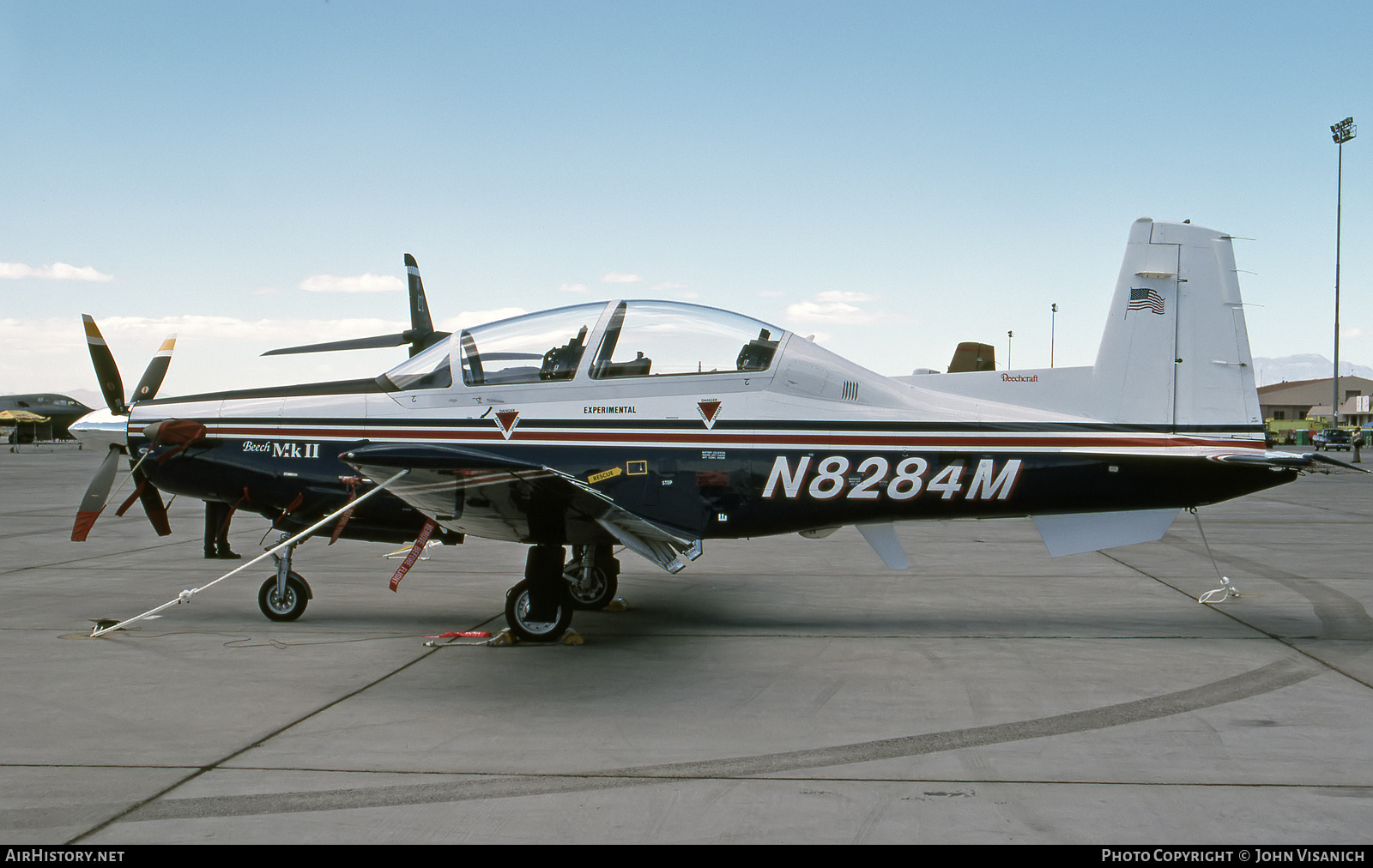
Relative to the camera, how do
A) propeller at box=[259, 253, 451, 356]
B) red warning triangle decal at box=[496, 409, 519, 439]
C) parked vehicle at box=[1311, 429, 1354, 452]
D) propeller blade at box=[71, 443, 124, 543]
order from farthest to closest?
1. parked vehicle at box=[1311, 429, 1354, 452]
2. propeller at box=[259, 253, 451, 356]
3. propeller blade at box=[71, 443, 124, 543]
4. red warning triangle decal at box=[496, 409, 519, 439]

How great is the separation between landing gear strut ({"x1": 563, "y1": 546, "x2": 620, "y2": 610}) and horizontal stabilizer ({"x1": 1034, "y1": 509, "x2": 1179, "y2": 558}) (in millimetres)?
3475

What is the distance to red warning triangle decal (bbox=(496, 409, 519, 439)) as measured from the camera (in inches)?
266

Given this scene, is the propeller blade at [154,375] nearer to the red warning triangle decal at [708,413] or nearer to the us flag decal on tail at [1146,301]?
the red warning triangle decal at [708,413]

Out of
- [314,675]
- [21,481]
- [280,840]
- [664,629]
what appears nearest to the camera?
[280,840]

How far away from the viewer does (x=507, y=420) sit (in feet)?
22.2

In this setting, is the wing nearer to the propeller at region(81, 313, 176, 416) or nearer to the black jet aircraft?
the propeller at region(81, 313, 176, 416)

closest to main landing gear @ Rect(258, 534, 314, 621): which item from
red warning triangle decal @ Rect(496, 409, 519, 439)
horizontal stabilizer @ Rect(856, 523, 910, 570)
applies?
red warning triangle decal @ Rect(496, 409, 519, 439)

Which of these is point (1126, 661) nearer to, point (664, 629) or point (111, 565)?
point (664, 629)

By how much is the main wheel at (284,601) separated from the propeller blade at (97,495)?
4.52ft

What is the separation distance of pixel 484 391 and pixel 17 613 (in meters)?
4.40

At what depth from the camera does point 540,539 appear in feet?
21.5

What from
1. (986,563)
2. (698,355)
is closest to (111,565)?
(698,355)

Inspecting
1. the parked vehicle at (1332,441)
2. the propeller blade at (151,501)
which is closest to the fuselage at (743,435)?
the propeller blade at (151,501)

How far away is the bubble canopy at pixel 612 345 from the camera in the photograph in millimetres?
6766
